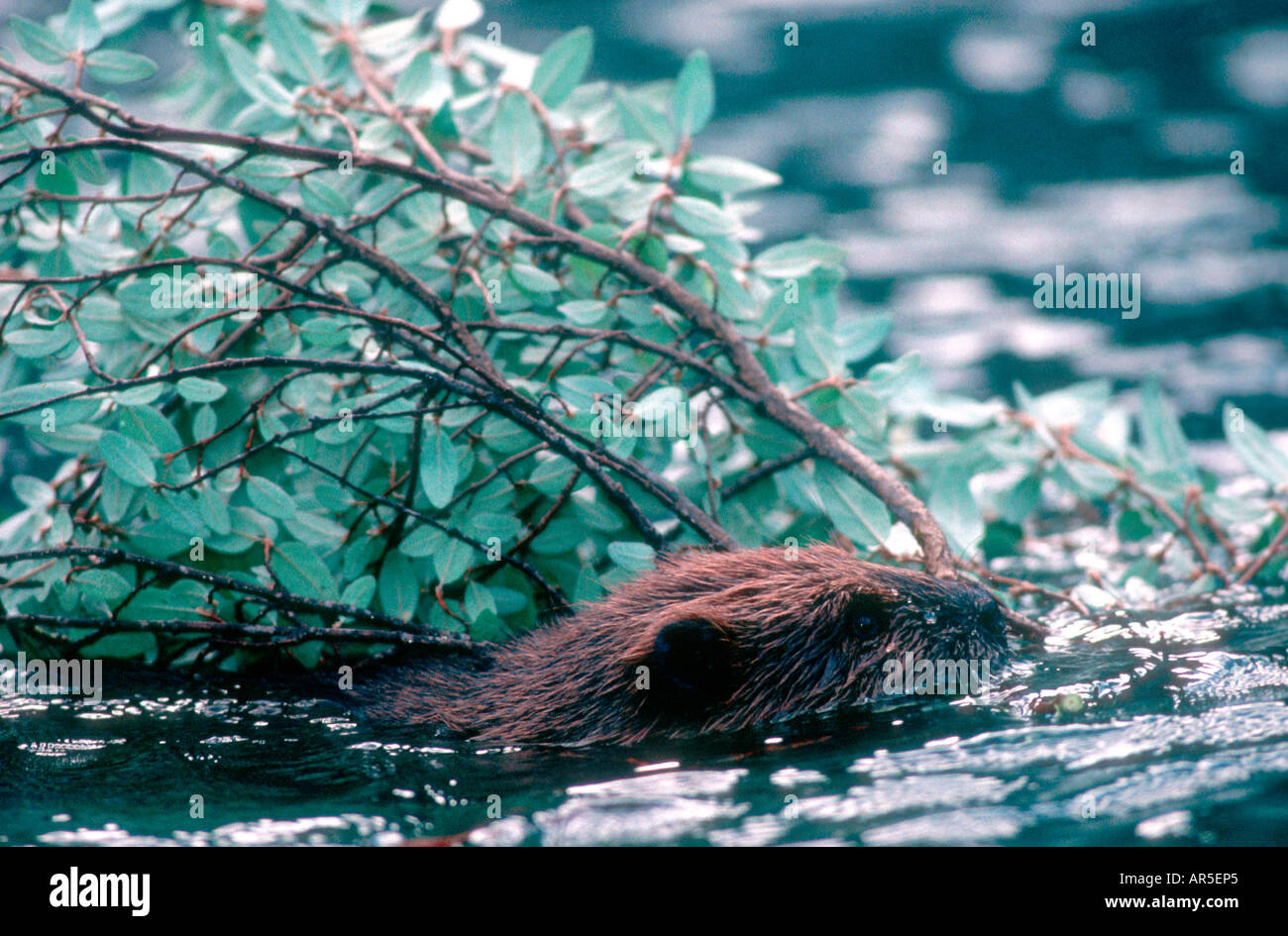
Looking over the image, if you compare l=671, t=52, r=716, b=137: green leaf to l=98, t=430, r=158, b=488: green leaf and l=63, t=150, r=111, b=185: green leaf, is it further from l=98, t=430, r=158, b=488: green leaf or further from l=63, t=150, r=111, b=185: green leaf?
l=98, t=430, r=158, b=488: green leaf

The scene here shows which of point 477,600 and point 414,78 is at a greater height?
point 414,78

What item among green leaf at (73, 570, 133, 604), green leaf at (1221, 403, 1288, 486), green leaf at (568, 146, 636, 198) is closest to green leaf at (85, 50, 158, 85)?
green leaf at (568, 146, 636, 198)

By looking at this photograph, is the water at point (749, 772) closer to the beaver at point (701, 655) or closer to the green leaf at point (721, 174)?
the beaver at point (701, 655)

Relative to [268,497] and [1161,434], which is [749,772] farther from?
[1161,434]

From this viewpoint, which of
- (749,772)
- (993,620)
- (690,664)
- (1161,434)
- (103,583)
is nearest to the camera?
(749,772)

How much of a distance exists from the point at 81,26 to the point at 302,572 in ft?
8.12

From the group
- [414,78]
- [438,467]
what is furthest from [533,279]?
[414,78]

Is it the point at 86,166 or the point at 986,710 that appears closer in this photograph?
the point at 986,710

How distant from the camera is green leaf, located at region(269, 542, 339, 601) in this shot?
4387mm

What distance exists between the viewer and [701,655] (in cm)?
393
